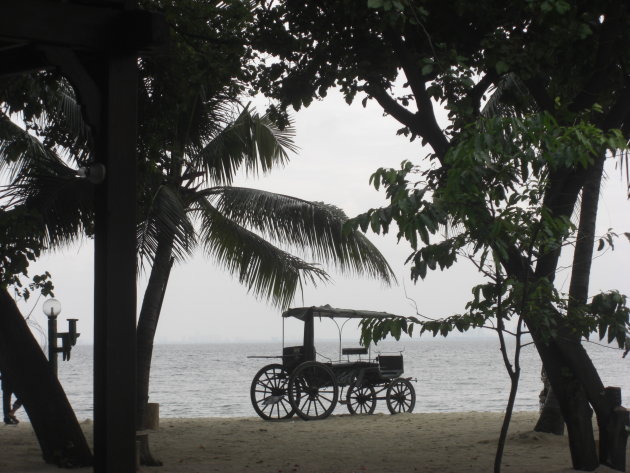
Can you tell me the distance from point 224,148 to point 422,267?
9518 millimetres

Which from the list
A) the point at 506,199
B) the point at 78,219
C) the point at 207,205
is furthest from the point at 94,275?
the point at 207,205

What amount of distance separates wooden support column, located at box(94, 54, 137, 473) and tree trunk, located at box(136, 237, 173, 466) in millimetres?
7130

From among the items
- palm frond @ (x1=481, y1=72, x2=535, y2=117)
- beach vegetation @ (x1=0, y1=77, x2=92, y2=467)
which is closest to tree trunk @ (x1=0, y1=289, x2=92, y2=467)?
beach vegetation @ (x1=0, y1=77, x2=92, y2=467)

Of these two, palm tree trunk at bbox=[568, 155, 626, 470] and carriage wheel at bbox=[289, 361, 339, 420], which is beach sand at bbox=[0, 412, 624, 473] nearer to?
palm tree trunk at bbox=[568, 155, 626, 470]

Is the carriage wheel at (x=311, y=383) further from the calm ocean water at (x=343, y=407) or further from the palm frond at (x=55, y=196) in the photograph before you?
the calm ocean water at (x=343, y=407)

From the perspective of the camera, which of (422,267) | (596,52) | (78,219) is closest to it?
(422,267)

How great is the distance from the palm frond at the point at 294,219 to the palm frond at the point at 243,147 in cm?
54

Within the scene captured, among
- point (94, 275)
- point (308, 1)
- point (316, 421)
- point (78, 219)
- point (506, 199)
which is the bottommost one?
point (316, 421)

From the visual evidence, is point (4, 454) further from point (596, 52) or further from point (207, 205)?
point (596, 52)

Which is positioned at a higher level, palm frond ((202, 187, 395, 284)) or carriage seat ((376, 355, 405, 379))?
palm frond ((202, 187, 395, 284))

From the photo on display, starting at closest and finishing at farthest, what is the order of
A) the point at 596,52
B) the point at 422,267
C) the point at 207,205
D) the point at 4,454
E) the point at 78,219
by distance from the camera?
the point at 422,267 < the point at 596,52 < the point at 4,454 < the point at 78,219 < the point at 207,205

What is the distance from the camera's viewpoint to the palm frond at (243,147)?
1483cm

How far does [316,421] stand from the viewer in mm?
15469

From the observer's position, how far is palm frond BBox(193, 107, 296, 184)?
14828 millimetres
